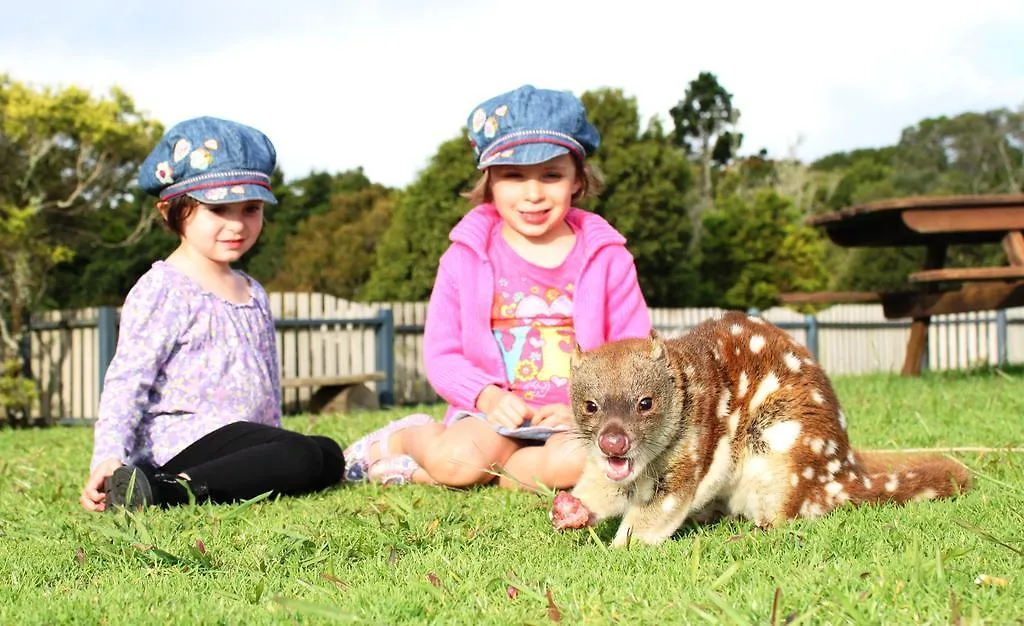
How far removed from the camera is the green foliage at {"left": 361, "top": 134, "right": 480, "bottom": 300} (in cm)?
2694

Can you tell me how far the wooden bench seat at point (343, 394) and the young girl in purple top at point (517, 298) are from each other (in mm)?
10511

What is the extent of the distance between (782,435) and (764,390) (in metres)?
0.18

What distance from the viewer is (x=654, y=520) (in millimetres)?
3033

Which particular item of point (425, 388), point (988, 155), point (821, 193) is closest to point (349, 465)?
point (425, 388)

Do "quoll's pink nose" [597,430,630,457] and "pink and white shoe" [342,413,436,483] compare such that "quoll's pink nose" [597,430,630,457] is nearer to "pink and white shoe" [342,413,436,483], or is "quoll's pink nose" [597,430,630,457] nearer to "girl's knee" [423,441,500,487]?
"girl's knee" [423,441,500,487]

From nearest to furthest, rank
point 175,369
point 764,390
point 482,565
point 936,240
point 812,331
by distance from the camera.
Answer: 1. point 482,565
2. point 764,390
3. point 175,369
4. point 936,240
5. point 812,331

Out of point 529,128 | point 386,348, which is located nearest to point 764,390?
point 529,128

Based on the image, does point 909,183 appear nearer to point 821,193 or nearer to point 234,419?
point 821,193

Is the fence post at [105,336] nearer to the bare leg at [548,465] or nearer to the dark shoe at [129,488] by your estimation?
the dark shoe at [129,488]

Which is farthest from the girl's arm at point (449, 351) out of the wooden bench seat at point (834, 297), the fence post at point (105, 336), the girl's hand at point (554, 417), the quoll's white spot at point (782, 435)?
the fence post at point (105, 336)

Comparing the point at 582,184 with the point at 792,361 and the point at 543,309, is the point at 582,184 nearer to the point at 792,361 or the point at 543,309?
the point at 543,309

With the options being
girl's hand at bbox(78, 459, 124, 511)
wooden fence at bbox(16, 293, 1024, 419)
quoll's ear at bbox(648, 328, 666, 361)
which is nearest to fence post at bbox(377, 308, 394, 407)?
wooden fence at bbox(16, 293, 1024, 419)

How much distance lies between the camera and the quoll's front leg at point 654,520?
9.93 feet

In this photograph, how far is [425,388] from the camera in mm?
19328
